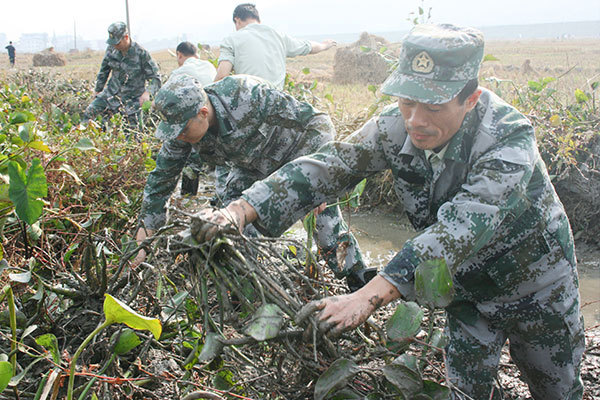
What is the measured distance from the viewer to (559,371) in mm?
1775

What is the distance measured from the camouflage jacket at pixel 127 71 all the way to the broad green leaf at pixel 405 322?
18.4 ft

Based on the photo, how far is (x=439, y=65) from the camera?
4.64 ft

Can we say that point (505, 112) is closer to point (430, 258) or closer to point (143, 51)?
point (430, 258)

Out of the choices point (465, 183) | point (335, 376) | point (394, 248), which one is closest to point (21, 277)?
point (335, 376)

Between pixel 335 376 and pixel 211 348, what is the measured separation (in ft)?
1.01

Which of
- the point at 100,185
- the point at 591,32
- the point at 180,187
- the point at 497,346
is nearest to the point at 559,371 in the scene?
the point at 497,346

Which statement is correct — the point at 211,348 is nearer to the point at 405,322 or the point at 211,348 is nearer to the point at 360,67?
the point at 405,322

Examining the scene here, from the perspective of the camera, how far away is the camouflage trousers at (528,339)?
1.73 metres

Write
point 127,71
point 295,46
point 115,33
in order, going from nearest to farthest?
point 295,46 → point 115,33 → point 127,71

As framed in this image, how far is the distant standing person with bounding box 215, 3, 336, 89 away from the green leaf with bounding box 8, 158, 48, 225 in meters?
2.73

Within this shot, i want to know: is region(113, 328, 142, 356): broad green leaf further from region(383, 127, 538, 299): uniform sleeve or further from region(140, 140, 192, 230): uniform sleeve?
region(140, 140, 192, 230): uniform sleeve

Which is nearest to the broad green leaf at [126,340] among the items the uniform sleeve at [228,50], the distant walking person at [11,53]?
the uniform sleeve at [228,50]

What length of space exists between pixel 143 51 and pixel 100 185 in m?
3.34

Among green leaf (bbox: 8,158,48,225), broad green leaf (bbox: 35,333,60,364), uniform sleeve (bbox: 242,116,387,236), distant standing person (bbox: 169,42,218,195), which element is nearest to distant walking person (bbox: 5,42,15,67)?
distant standing person (bbox: 169,42,218,195)
